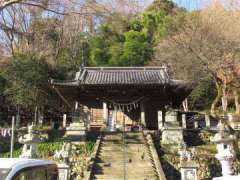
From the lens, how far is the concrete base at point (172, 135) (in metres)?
18.5

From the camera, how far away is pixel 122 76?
77.2ft

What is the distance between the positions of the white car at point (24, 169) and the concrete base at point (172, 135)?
42.7ft

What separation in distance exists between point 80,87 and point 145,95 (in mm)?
4203

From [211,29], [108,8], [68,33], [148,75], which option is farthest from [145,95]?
[68,33]

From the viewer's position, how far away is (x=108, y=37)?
3934 cm

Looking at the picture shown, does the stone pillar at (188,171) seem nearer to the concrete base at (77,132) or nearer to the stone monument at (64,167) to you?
the stone monument at (64,167)

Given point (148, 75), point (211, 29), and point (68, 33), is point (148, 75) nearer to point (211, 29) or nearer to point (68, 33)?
point (211, 29)

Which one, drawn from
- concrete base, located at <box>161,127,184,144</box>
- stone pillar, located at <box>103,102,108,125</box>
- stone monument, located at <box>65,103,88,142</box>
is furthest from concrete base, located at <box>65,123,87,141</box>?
concrete base, located at <box>161,127,184,144</box>

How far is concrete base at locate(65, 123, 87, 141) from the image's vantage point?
62.0 feet

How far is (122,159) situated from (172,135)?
4.27m

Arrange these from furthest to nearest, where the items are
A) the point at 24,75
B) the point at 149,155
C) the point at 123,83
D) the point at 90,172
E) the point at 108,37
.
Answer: the point at 108,37 → the point at 24,75 → the point at 123,83 → the point at 149,155 → the point at 90,172

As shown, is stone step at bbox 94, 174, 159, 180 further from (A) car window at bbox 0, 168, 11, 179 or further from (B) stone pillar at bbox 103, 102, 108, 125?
(A) car window at bbox 0, 168, 11, 179

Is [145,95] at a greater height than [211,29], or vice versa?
[211,29]

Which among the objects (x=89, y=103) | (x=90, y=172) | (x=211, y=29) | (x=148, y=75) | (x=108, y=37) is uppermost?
(x=108, y=37)
